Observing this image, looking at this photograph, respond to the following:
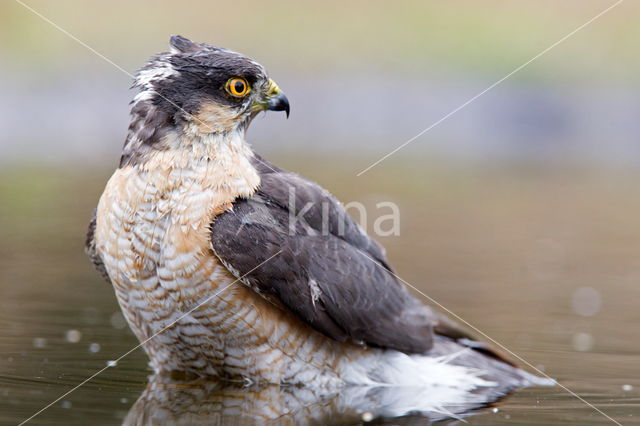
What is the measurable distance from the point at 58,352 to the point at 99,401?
3.70ft

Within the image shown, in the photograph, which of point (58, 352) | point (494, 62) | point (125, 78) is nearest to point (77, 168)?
point (125, 78)

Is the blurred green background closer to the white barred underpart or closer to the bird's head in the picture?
the white barred underpart

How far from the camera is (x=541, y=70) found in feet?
94.7

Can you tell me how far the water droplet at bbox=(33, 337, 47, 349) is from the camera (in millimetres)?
7371

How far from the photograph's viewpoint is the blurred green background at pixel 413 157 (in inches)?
304

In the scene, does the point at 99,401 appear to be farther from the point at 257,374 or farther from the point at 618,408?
the point at 618,408

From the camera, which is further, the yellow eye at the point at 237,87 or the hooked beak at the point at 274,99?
the hooked beak at the point at 274,99

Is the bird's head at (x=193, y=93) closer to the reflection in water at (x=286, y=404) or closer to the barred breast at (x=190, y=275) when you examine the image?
the barred breast at (x=190, y=275)

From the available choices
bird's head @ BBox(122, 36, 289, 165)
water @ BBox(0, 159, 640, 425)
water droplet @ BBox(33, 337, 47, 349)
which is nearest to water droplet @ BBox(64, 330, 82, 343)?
water @ BBox(0, 159, 640, 425)

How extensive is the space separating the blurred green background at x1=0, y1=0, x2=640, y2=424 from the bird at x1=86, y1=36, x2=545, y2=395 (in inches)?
23.7

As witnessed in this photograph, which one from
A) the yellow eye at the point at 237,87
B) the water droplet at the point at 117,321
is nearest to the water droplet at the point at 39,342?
the water droplet at the point at 117,321

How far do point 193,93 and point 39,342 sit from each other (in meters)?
2.05

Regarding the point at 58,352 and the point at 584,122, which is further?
the point at 584,122

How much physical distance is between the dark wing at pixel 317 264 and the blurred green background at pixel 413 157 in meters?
1.01
